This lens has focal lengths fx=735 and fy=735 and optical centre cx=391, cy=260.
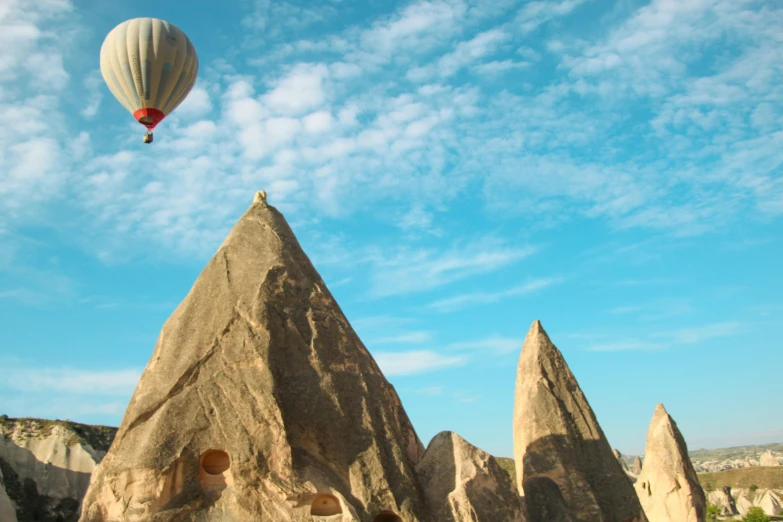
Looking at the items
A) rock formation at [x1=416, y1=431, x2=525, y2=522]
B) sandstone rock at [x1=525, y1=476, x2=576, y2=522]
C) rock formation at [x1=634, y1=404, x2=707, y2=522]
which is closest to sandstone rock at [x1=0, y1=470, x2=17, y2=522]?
rock formation at [x1=416, y1=431, x2=525, y2=522]

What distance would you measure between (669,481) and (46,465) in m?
22.7

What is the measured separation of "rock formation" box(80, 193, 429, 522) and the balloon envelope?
9840mm

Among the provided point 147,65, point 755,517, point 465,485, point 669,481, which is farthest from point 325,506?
point 755,517

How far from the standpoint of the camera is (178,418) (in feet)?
35.6

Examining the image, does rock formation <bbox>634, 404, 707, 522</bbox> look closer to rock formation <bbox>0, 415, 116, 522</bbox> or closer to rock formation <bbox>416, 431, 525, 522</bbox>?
rock formation <bbox>416, 431, 525, 522</bbox>

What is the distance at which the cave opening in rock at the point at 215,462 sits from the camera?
11.0 m

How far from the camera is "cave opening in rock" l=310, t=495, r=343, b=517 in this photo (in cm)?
1082

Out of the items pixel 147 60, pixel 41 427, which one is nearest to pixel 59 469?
pixel 41 427

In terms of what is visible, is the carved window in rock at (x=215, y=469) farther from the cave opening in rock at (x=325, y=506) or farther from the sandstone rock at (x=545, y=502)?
the sandstone rock at (x=545, y=502)

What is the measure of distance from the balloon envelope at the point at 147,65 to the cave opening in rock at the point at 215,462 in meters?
13.0

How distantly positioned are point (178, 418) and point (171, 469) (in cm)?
75

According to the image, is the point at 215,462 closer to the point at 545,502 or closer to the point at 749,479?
the point at 545,502

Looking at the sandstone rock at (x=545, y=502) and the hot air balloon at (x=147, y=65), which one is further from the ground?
the hot air balloon at (x=147, y=65)

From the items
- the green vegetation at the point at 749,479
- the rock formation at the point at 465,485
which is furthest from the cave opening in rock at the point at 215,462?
the green vegetation at the point at 749,479
